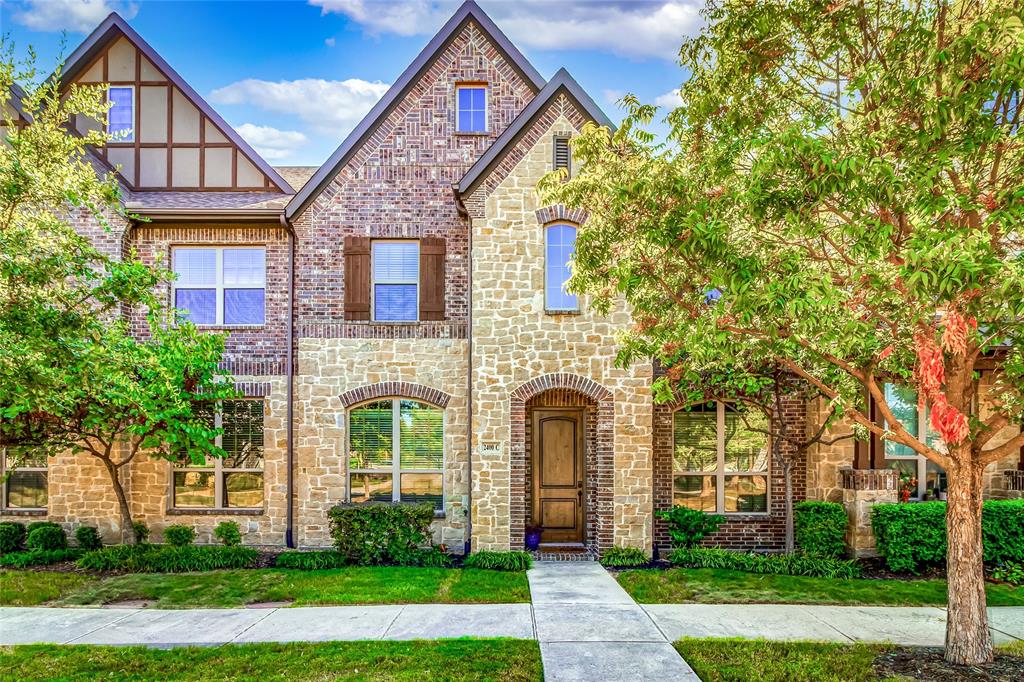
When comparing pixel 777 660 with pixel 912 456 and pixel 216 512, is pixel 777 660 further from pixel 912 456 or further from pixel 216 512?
pixel 216 512

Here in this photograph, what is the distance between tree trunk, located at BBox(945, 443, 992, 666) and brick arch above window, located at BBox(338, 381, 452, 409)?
7.83 meters

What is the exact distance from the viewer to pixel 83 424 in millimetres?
10164

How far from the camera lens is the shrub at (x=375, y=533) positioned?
1049 centimetres

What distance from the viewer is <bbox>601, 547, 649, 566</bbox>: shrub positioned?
10391 millimetres

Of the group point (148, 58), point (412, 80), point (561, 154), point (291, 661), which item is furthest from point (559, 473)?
point (148, 58)

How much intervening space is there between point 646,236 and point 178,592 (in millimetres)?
7969

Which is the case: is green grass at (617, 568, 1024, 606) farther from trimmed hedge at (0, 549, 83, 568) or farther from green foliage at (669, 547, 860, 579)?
trimmed hedge at (0, 549, 83, 568)

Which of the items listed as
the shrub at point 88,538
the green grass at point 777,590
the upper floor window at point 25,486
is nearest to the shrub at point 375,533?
the green grass at point 777,590

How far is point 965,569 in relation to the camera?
20.7 feet

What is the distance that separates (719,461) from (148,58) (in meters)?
13.7

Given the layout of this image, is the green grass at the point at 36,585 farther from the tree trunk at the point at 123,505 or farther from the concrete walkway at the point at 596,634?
the concrete walkway at the point at 596,634

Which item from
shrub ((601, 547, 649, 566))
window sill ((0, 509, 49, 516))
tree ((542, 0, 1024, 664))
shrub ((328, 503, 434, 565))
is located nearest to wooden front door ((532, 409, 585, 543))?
shrub ((601, 547, 649, 566))

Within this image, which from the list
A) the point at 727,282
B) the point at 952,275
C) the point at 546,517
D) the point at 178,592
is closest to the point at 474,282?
the point at 546,517

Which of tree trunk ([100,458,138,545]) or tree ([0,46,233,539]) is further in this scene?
tree trunk ([100,458,138,545])
